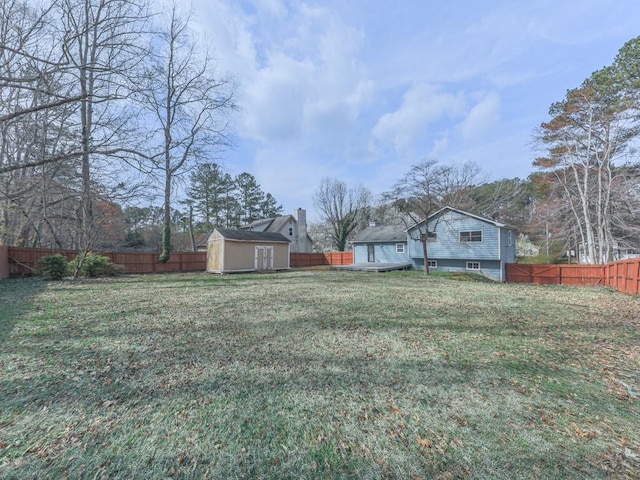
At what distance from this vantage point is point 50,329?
4.68 metres

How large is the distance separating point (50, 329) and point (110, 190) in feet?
28.7

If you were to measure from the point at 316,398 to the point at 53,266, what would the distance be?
13855 mm

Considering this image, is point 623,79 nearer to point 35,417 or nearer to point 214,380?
point 214,380

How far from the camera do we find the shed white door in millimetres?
17672

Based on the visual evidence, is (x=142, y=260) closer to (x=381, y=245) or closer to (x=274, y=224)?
(x=274, y=224)

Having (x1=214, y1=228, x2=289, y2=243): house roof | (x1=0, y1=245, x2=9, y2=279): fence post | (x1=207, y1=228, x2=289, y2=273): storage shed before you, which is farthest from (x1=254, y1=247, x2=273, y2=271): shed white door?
(x1=0, y1=245, x2=9, y2=279): fence post

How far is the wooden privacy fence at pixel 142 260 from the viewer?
476 inches

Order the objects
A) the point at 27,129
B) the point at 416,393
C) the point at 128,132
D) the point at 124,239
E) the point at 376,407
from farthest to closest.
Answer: the point at 124,239
the point at 27,129
the point at 128,132
the point at 416,393
the point at 376,407

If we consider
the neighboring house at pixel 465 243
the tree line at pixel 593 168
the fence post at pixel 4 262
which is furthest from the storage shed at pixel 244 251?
the neighboring house at pixel 465 243

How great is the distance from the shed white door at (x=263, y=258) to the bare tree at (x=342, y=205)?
14792 mm

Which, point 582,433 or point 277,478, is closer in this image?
point 277,478

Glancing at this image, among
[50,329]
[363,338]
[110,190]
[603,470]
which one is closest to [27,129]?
[110,190]

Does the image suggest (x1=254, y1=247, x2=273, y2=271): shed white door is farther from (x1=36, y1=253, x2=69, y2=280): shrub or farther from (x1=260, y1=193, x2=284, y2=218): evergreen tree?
(x1=260, y1=193, x2=284, y2=218): evergreen tree

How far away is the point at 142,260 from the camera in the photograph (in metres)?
16.6
